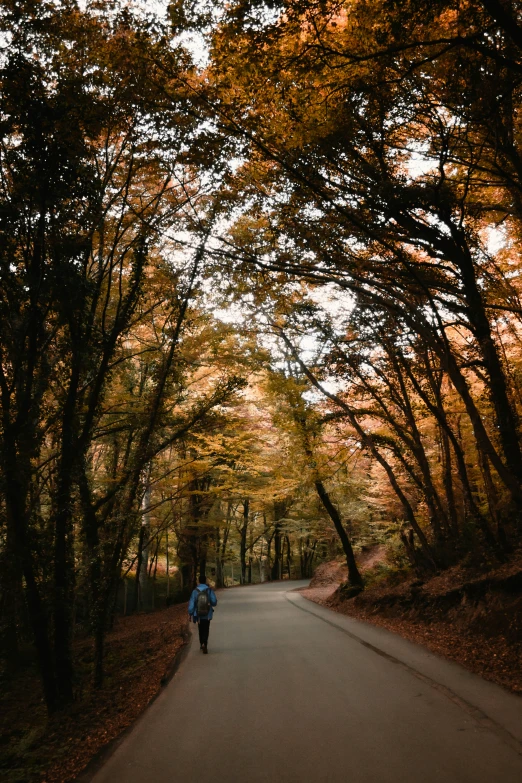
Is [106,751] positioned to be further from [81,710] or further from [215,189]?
[215,189]

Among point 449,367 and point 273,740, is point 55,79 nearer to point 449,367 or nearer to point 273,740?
point 449,367

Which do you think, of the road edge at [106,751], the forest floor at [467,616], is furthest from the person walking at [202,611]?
the forest floor at [467,616]

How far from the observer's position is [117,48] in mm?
6355

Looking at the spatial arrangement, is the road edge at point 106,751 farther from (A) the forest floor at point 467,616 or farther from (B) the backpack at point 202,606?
(A) the forest floor at point 467,616

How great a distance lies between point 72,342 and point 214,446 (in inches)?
328

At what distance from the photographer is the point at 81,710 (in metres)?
6.98

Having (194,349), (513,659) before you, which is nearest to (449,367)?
(513,659)

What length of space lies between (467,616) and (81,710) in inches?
279

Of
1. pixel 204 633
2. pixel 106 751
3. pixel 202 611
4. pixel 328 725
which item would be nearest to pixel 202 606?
pixel 202 611

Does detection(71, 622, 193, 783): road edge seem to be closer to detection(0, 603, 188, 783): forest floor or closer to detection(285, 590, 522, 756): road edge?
detection(0, 603, 188, 783): forest floor

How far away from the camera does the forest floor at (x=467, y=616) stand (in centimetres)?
667

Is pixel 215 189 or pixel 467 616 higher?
pixel 215 189

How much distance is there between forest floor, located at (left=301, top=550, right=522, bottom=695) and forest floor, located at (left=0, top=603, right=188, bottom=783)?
4919 mm

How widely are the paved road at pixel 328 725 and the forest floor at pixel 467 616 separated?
0.50 metres
